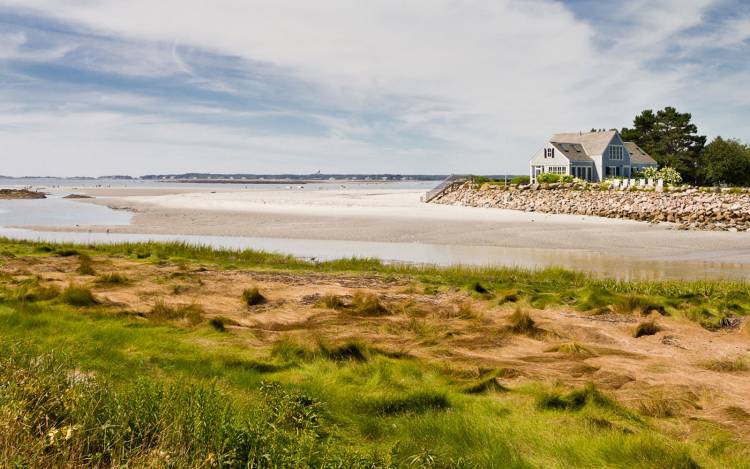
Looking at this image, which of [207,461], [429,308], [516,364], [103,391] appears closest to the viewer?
[207,461]

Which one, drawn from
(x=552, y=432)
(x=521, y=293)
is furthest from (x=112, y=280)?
(x=552, y=432)

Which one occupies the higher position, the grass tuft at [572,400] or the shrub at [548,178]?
the shrub at [548,178]

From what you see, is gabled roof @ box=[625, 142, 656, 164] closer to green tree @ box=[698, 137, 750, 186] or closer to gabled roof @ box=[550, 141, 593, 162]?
green tree @ box=[698, 137, 750, 186]

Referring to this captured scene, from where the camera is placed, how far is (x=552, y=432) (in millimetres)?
7129

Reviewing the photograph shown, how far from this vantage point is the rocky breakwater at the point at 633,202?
4747cm

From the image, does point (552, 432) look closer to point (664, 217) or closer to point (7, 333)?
point (7, 333)

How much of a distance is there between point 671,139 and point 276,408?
111 meters

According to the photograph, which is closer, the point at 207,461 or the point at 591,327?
the point at 207,461

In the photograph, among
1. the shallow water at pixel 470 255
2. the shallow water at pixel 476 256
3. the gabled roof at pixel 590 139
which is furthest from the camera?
the gabled roof at pixel 590 139

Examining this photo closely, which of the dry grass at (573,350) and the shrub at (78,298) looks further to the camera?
the shrub at (78,298)

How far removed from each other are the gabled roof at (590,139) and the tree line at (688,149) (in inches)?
675

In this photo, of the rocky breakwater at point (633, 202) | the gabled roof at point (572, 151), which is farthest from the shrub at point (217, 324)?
the gabled roof at point (572, 151)

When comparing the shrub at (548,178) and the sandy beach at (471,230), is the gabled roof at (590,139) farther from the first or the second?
the sandy beach at (471,230)

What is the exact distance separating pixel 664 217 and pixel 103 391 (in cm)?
5036
